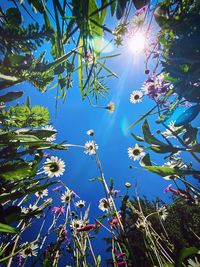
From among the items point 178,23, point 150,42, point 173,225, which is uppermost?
point 173,225

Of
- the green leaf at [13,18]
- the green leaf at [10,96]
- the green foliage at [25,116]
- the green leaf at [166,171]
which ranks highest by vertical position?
the green foliage at [25,116]

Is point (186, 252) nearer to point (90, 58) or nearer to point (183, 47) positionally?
point (183, 47)

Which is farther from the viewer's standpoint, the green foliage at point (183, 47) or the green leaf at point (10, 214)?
the green foliage at point (183, 47)

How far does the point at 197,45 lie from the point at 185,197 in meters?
0.65

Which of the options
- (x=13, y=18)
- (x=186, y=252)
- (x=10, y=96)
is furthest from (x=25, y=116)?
(x=186, y=252)

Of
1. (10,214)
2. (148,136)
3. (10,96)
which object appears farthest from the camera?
(148,136)

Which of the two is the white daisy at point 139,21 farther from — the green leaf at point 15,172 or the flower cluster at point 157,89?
the green leaf at point 15,172

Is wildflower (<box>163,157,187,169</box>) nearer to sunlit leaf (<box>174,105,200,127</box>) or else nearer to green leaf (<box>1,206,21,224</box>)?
sunlit leaf (<box>174,105,200,127</box>)

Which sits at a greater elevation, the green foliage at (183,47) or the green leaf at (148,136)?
the green foliage at (183,47)

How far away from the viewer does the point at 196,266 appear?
501 millimetres

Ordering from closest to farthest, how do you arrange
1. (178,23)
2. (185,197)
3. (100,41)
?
1. (100,41)
2. (178,23)
3. (185,197)

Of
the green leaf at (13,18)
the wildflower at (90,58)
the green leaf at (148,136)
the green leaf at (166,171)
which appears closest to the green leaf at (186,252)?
the green leaf at (166,171)

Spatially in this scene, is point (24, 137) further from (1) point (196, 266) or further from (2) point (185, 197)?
(2) point (185, 197)

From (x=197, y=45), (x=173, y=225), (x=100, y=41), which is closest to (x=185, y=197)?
(x=197, y=45)
